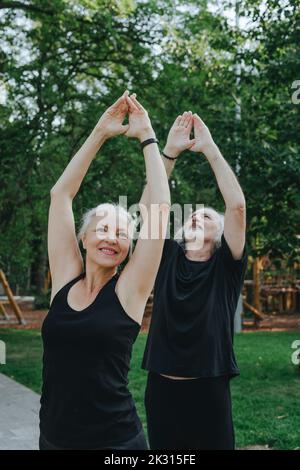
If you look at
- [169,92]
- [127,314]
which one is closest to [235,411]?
[127,314]

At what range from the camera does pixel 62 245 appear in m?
2.38

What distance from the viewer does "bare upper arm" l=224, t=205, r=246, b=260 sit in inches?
115

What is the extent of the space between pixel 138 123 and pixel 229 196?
704 millimetres

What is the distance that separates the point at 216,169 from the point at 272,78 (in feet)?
16.8

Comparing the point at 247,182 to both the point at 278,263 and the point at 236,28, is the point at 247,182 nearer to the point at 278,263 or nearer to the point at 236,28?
the point at 278,263

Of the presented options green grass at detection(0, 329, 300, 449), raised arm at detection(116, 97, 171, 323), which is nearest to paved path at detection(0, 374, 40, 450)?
green grass at detection(0, 329, 300, 449)

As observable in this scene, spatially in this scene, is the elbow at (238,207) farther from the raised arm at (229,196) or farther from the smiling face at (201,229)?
the smiling face at (201,229)

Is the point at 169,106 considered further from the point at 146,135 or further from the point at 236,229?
the point at 146,135

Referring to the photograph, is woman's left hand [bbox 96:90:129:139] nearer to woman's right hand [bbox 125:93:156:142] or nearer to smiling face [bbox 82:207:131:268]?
woman's right hand [bbox 125:93:156:142]

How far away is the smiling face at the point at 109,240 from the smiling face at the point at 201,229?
2.88 ft

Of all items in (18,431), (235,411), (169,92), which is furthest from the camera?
(169,92)

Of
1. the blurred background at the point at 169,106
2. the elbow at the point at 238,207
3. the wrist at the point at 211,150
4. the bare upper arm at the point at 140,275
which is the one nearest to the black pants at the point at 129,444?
the bare upper arm at the point at 140,275

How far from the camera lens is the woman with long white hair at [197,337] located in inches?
109

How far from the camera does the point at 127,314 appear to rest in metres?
2.12
